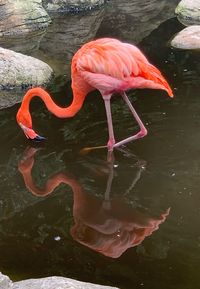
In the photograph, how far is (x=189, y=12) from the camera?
10.3 meters

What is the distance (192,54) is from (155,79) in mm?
3147

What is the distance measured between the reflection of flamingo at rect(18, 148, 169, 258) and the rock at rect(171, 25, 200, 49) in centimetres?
409

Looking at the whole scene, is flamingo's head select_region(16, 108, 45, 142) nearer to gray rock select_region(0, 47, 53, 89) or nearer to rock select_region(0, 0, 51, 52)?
gray rock select_region(0, 47, 53, 89)

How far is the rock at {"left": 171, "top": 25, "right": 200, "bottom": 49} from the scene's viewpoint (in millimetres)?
8469

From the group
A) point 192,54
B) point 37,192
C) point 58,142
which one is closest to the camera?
point 37,192

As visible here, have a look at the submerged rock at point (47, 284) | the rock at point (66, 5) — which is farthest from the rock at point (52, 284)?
the rock at point (66, 5)

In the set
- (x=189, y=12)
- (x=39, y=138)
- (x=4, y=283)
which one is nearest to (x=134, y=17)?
(x=189, y=12)

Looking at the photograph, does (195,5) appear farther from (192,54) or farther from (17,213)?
(17,213)

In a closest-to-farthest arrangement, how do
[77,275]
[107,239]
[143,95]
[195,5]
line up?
1. [77,275]
2. [107,239]
3. [143,95]
4. [195,5]

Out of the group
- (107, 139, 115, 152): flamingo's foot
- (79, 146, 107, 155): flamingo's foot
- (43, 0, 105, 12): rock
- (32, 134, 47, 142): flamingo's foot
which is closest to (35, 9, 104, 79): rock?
(43, 0, 105, 12): rock

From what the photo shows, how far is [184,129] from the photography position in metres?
5.80

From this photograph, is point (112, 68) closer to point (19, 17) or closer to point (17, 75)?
point (17, 75)

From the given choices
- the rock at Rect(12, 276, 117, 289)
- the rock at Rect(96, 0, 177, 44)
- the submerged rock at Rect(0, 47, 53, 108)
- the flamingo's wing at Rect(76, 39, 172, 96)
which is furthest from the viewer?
the rock at Rect(96, 0, 177, 44)

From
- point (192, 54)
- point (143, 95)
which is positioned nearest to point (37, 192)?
point (143, 95)
